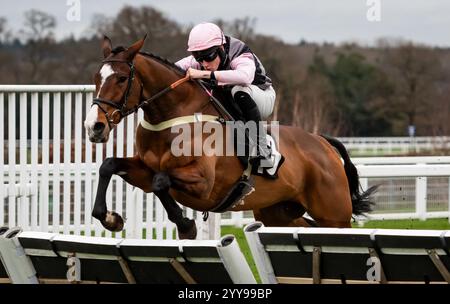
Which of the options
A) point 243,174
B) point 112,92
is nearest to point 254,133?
point 243,174

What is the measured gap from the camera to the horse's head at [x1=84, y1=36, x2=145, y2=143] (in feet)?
20.4

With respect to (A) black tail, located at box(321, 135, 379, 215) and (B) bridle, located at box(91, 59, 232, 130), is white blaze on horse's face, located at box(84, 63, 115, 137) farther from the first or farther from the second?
(A) black tail, located at box(321, 135, 379, 215)

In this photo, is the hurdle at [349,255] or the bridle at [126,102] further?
the bridle at [126,102]

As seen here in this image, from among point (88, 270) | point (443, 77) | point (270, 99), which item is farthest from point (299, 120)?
point (443, 77)

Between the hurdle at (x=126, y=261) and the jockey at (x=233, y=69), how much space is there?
1.72m

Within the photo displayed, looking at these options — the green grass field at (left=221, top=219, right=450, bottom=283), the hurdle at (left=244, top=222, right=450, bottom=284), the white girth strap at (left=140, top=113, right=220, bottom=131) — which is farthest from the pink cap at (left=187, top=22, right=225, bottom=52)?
the green grass field at (left=221, top=219, right=450, bottom=283)

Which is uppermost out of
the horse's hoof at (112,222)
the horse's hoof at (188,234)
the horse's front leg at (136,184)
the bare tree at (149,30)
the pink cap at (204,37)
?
the bare tree at (149,30)

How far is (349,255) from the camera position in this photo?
5.34 metres

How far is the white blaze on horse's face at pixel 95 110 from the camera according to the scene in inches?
244

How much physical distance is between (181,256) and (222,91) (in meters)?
2.02

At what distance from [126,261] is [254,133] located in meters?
1.89

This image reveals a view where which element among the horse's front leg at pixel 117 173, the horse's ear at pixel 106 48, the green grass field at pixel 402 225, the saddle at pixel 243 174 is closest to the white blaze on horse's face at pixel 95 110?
the horse's ear at pixel 106 48

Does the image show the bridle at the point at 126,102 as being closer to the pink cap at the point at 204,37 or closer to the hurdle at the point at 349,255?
the pink cap at the point at 204,37
